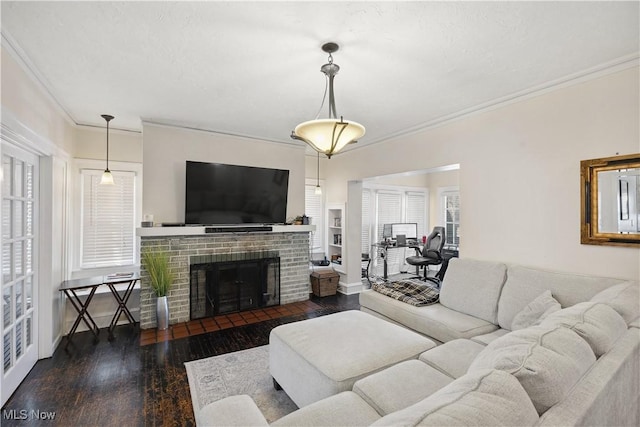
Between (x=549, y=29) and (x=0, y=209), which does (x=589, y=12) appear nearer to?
(x=549, y=29)

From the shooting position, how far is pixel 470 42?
6.71ft

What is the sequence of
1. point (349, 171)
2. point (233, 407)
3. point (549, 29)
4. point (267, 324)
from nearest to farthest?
point (233, 407), point (549, 29), point (267, 324), point (349, 171)

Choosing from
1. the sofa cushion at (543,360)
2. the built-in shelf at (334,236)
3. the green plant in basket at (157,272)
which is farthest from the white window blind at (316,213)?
the sofa cushion at (543,360)

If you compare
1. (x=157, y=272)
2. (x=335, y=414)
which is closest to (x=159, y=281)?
(x=157, y=272)

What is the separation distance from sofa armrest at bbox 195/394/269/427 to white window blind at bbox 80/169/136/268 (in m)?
3.68

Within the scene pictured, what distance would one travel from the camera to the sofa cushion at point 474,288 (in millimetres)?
2785

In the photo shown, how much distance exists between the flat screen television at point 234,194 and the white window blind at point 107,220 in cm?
98

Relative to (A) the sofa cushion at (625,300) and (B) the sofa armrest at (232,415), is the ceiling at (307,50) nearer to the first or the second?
(A) the sofa cushion at (625,300)

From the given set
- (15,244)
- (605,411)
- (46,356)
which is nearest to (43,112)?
(15,244)

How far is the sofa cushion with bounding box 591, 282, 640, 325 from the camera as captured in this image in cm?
172

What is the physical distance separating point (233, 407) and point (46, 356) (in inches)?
114

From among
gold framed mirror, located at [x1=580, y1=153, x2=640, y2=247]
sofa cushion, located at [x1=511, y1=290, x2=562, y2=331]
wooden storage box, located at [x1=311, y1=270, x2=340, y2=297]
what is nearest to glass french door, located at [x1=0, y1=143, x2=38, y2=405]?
wooden storage box, located at [x1=311, y1=270, x2=340, y2=297]

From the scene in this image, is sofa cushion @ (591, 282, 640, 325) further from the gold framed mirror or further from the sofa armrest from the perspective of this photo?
the sofa armrest

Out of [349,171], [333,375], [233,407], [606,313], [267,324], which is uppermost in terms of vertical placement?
[349,171]
